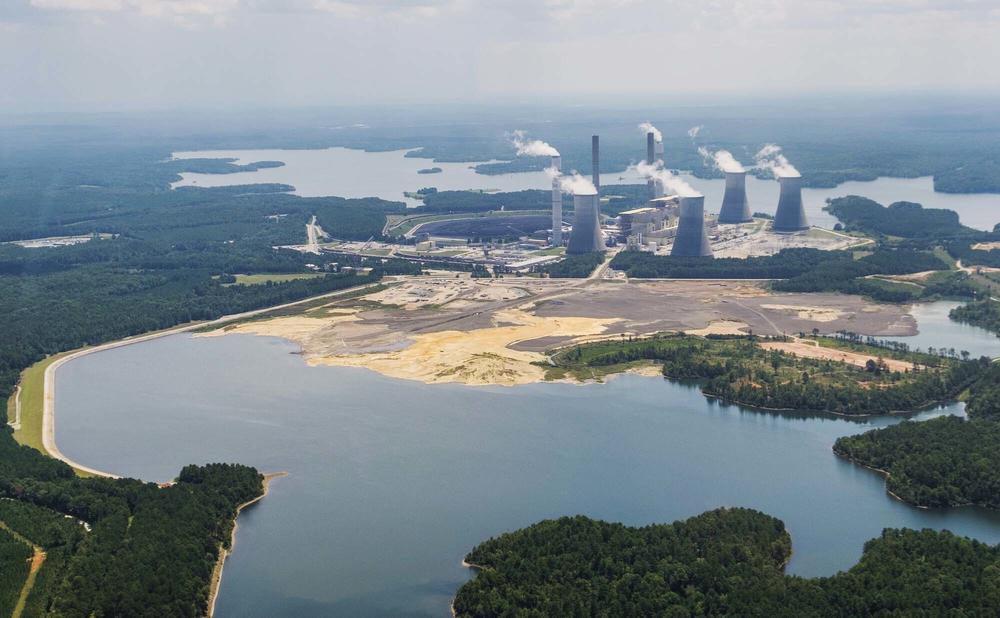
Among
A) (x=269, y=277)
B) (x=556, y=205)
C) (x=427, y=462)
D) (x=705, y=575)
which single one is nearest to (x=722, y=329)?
(x=427, y=462)

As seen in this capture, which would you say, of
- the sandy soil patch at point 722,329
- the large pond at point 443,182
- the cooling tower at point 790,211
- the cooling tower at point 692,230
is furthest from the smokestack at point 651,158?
the sandy soil patch at point 722,329

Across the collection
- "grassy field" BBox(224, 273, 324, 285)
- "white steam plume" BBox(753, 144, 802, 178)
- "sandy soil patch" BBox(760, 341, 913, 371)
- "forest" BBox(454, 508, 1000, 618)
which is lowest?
"grassy field" BBox(224, 273, 324, 285)

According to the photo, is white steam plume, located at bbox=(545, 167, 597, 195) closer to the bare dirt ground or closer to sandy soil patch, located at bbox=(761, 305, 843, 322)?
the bare dirt ground

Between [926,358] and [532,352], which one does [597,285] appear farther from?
[926,358]

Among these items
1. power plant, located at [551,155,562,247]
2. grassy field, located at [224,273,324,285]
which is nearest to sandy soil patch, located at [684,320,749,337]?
power plant, located at [551,155,562,247]

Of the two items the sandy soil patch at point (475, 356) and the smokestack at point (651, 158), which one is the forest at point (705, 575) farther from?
the smokestack at point (651, 158)

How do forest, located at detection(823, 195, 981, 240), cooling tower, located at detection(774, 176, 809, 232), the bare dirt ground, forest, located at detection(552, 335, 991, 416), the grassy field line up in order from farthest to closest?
cooling tower, located at detection(774, 176, 809, 232), forest, located at detection(823, 195, 981, 240), the grassy field, the bare dirt ground, forest, located at detection(552, 335, 991, 416)

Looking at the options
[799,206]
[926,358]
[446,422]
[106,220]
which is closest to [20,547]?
[446,422]
